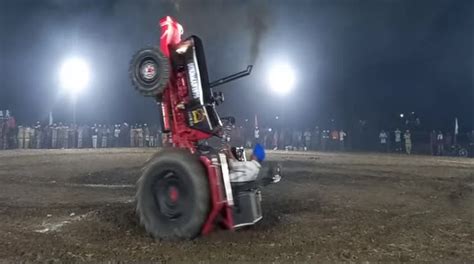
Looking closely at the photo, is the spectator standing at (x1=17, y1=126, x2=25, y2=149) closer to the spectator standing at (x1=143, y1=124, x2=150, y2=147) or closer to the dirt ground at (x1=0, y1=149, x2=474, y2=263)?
the spectator standing at (x1=143, y1=124, x2=150, y2=147)

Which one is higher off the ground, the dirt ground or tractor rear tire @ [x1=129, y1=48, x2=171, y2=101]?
tractor rear tire @ [x1=129, y1=48, x2=171, y2=101]

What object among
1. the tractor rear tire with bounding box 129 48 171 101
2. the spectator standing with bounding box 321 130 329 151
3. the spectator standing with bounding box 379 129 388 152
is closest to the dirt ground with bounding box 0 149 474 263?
the tractor rear tire with bounding box 129 48 171 101

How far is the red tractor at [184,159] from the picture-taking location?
18.2 ft

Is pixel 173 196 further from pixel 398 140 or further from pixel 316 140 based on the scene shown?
pixel 398 140

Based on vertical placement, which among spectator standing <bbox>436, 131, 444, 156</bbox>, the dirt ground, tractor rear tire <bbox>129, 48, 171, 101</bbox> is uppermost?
tractor rear tire <bbox>129, 48, 171, 101</bbox>

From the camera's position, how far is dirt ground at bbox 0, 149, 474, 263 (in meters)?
5.05

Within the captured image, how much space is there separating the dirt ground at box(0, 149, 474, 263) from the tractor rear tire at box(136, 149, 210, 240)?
20 centimetres

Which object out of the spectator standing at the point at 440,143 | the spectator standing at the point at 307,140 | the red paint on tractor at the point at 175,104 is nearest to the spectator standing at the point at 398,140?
the spectator standing at the point at 440,143

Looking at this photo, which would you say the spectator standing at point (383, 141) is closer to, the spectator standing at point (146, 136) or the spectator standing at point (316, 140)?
the spectator standing at point (316, 140)

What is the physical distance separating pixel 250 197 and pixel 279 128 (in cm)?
2915

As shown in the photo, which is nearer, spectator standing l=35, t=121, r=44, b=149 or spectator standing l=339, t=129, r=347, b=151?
spectator standing l=35, t=121, r=44, b=149

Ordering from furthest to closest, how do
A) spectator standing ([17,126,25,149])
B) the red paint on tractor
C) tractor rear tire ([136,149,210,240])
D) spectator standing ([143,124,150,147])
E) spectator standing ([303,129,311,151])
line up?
spectator standing ([303,129,311,151]) < spectator standing ([143,124,150,147]) < spectator standing ([17,126,25,149]) < the red paint on tractor < tractor rear tire ([136,149,210,240])

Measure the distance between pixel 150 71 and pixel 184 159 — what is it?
1322 mm

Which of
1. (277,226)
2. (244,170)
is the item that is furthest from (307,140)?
(244,170)
